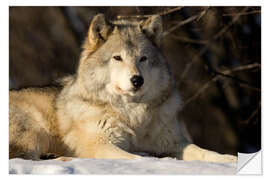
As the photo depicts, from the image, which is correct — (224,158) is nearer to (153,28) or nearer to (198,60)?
(153,28)

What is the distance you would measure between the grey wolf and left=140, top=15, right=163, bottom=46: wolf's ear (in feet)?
0.05

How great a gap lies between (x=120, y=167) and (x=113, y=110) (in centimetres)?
135

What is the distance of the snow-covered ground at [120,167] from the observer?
4012 millimetres

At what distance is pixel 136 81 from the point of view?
16.0ft

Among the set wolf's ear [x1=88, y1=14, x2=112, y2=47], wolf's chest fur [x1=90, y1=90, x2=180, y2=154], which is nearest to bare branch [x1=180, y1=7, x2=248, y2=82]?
wolf's chest fur [x1=90, y1=90, x2=180, y2=154]

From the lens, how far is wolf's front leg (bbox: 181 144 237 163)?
4980 mm

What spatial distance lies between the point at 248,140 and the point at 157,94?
6.35 meters

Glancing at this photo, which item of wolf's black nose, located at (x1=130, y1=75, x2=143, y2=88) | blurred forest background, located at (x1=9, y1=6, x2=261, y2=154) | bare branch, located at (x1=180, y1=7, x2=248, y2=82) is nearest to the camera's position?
wolf's black nose, located at (x1=130, y1=75, x2=143, y2=88)

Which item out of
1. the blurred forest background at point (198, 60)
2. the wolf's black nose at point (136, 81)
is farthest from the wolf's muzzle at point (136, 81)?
the blurred forest background at point (198, 60)

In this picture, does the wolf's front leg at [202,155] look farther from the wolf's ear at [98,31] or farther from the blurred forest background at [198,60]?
the blurred forest background at [198,60]

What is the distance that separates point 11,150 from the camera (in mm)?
5273

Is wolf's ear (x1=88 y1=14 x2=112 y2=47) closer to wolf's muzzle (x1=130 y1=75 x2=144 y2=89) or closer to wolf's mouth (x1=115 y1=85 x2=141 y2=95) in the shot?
wolf's mouth (x1=115 y1=85 x2=141 y2=95)

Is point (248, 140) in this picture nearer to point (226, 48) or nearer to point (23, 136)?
point (226, 48)

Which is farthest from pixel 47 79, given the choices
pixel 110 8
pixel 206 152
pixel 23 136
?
pixel 206 152
